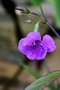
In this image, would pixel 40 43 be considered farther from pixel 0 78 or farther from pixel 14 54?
pixel 14 54

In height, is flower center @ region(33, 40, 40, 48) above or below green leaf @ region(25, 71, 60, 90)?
above

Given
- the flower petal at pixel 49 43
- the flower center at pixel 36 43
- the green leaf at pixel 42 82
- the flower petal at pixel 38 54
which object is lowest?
the green leaf at pixel 42 82

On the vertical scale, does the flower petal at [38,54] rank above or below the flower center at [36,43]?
below

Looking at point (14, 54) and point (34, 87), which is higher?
point (34, 87)

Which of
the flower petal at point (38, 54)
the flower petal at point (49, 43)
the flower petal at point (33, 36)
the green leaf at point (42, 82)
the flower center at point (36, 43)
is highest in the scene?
the flower petal at point (33, 36)

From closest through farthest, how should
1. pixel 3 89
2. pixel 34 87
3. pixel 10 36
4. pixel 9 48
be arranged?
1. pixel 34 87
2. pixel 3 89
3. pixel 9 48
4. pixel 10 36

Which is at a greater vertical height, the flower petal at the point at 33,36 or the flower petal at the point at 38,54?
the flower petal at the point at 33,36

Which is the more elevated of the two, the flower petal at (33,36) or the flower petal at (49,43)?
the flower petal at (33,36)

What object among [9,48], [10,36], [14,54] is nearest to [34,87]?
[14,54]
